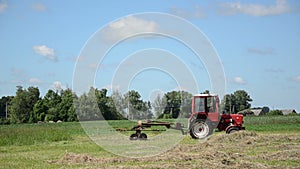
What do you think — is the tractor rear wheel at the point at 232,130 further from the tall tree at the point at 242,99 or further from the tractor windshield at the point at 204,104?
the tall tree at the point at 242,99

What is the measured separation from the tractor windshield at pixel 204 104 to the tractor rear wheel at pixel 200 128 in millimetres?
653

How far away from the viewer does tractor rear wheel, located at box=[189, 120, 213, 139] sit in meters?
25.2

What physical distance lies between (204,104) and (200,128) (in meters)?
1.34

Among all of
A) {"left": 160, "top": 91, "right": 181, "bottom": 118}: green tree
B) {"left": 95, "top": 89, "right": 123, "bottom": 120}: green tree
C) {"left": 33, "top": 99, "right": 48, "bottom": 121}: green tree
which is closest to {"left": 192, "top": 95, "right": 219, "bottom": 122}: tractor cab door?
{"left": 160, "top": 91, "right": 181, "bottom": 118}: green tree

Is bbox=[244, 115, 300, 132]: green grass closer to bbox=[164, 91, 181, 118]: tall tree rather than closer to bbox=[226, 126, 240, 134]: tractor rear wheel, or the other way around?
bbox=[164, 91, 181, 118]: tall tree

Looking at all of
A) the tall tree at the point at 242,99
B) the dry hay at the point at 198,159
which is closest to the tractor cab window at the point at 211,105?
the dry hay at the point at 198,159

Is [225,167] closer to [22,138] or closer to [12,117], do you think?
[22,138]

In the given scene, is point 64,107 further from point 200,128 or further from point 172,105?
point 200,128

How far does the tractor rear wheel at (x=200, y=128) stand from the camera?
25.2m

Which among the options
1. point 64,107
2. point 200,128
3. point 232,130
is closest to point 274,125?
point 232,130

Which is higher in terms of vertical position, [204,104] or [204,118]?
[204,104]

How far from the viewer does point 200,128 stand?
25.5 m

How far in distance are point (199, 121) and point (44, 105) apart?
7260 cm

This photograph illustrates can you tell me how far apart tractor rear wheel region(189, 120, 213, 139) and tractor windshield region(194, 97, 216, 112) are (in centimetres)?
65
